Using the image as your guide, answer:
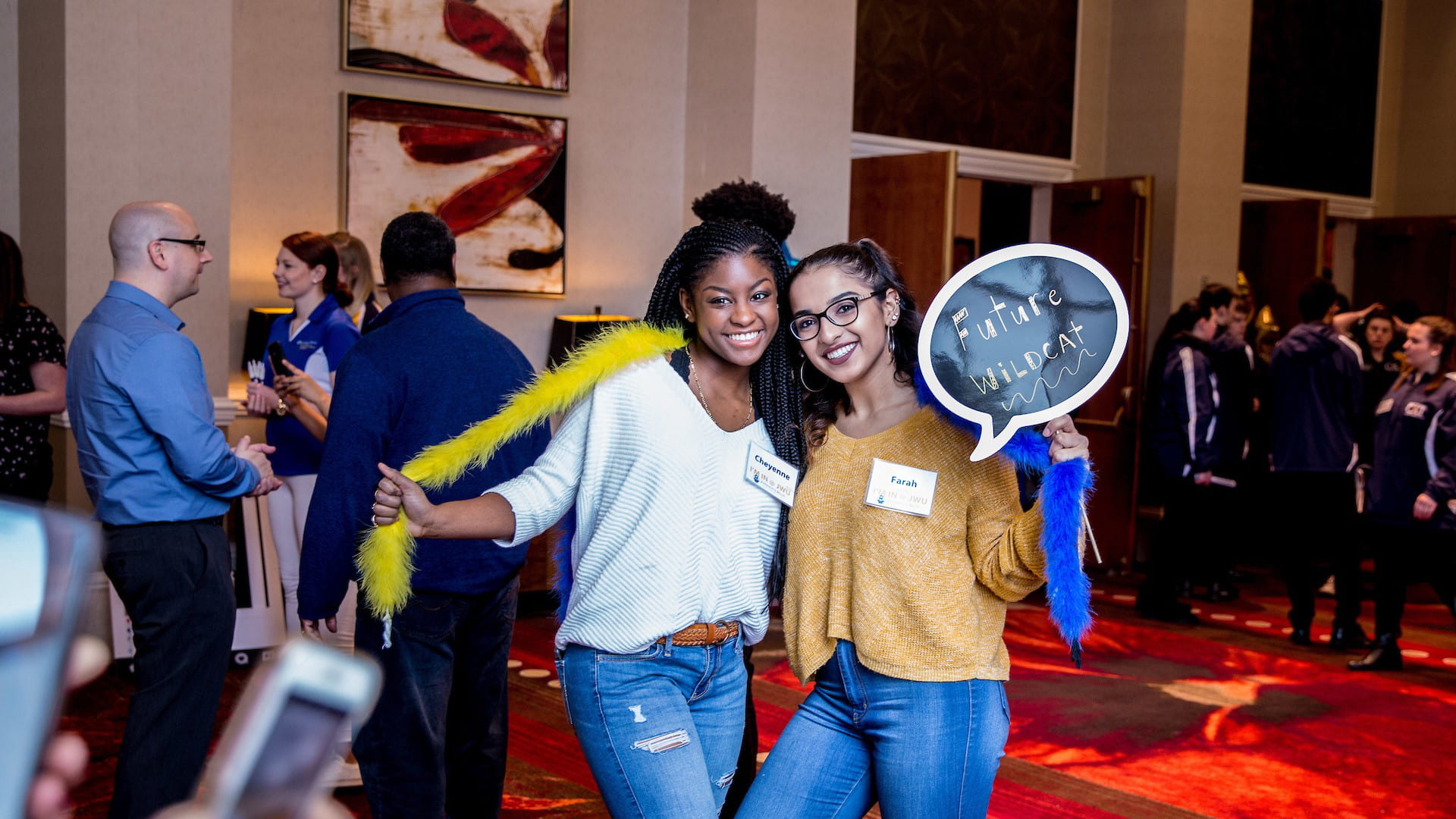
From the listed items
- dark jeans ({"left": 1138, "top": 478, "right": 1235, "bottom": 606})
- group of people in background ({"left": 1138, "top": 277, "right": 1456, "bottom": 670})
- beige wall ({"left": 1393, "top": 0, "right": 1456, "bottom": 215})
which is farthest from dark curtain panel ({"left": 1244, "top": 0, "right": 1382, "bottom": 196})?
dark jeans ({"left": 1138, "top": 478, "right": 1235, "bottom": 606})

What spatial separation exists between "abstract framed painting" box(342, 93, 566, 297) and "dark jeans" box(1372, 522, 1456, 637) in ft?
12.9

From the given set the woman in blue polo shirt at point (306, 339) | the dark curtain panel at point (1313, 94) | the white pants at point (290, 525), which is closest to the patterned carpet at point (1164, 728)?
the white pants at point (290, 525)

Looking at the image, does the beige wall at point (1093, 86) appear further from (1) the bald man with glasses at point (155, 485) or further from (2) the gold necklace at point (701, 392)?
(2) the gold necklace at point (701, 392)

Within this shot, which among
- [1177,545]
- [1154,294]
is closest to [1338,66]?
[1154,294]

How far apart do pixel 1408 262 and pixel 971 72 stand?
3.95 metres

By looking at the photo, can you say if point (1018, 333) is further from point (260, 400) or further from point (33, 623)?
point (260, 400)

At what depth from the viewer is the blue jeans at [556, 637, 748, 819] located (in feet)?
5.66

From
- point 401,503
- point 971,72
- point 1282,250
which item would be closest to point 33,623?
point 401,503

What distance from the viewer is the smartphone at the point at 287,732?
0.46 meters

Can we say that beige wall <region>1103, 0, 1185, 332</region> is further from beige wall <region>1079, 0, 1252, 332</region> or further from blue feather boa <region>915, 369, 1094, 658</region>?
blue feather boa <region>915, 369, 1094, 658</region>

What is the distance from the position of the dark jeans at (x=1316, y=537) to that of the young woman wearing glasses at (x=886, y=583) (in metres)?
A: 4.32

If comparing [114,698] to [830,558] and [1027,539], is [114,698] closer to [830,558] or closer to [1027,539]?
[830,558]

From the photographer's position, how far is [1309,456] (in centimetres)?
597

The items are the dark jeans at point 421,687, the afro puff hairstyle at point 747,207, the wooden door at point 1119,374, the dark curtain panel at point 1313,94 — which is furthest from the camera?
the dark curtain panel at point 1313,94
